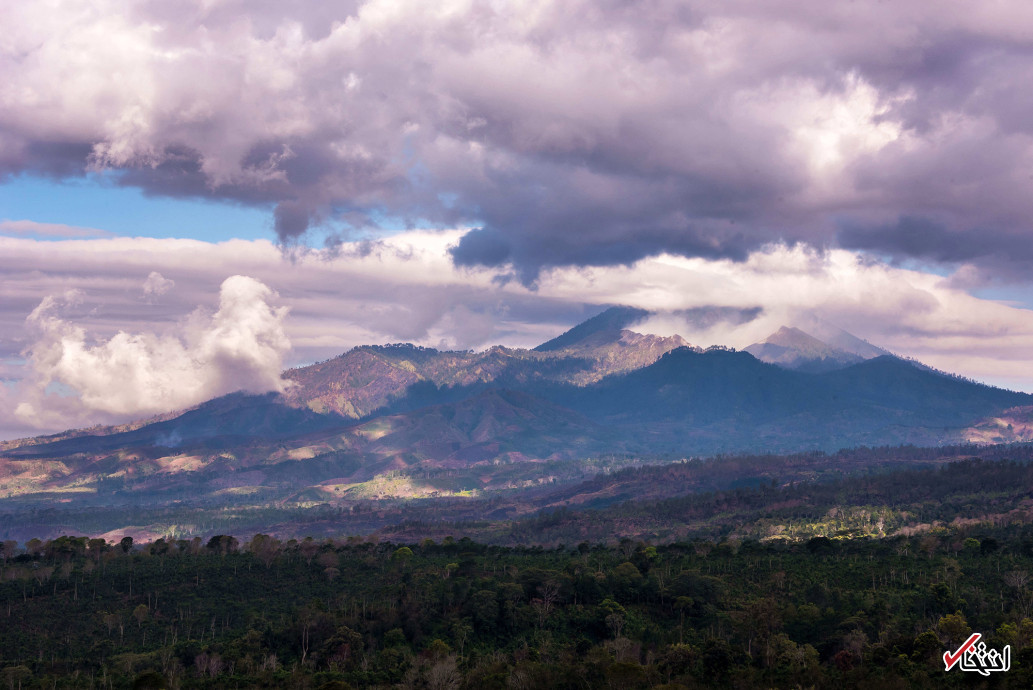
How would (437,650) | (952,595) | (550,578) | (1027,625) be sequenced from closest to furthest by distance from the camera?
(1027,625), (437,650), (952,595), (550,578)

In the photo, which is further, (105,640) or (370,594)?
(370,594)

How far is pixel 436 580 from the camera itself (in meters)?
191

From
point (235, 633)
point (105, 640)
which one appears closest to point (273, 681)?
point (235, 633)

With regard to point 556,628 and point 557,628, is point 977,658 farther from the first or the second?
point 556,628

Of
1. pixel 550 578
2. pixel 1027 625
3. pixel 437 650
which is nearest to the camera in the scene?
pixel 1027 625

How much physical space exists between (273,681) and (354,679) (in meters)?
12.1

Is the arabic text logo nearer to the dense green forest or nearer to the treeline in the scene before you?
the treeline

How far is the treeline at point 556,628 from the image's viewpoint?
4833 inches

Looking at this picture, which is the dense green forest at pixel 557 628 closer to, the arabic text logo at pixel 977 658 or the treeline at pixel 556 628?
the treeline at pixel 556 628

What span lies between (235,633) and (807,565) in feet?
397

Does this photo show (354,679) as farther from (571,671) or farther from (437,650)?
(571,671)

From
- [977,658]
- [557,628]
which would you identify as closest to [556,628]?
[557,628]

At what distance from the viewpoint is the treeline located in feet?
403

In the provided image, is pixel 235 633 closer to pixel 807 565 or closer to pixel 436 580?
pixel 436 580
